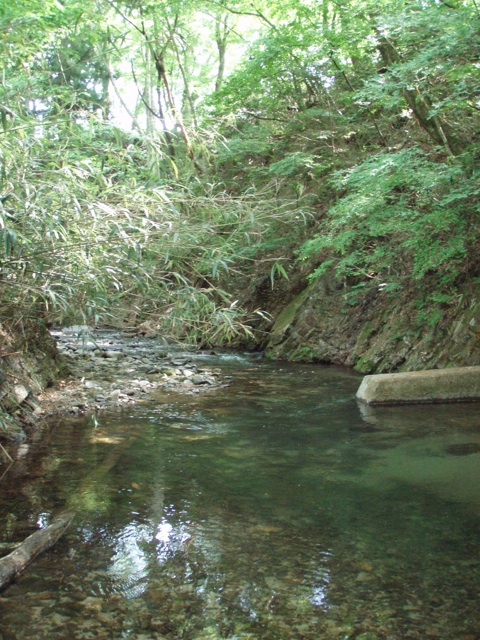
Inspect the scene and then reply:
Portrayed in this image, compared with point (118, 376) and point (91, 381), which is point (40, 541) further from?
point (118, 376)

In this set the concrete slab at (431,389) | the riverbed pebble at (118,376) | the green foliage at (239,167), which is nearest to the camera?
the green foliage at (239,167)

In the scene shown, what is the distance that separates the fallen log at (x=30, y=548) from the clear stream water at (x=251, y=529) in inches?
2.0

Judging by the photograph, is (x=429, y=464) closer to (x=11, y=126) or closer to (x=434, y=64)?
(x=11, y=126)

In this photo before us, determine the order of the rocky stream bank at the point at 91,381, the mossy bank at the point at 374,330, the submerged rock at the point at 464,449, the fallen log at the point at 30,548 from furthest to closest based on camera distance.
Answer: the mossy bank at the point at 374,330 < the rocky stream bank at the point at 91,381 < the submerged rock at the point at 464,449 < the fallen log at the point at 30,548

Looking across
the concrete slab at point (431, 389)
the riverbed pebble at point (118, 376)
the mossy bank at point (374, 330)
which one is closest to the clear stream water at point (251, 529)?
the concrete slab at point (431, 389)

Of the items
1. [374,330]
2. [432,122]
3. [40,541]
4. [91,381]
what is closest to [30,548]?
[40,541]

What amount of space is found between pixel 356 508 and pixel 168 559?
160 cm

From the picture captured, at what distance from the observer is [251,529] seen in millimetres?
4039

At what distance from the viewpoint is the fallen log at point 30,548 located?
10.4ft

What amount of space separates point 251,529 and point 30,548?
1.46m

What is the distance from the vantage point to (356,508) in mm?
4445

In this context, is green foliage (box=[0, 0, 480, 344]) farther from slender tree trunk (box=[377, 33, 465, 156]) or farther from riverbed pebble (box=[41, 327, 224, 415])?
riverbed pebble (box=[41, 327, 224, 415])

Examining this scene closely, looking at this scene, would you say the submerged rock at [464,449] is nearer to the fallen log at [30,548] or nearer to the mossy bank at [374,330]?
the mossy bank at [374,330]

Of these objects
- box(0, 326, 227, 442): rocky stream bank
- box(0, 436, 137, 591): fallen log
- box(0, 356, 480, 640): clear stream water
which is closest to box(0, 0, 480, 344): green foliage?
box(0, 326, 227, 442): rocky stream bank
